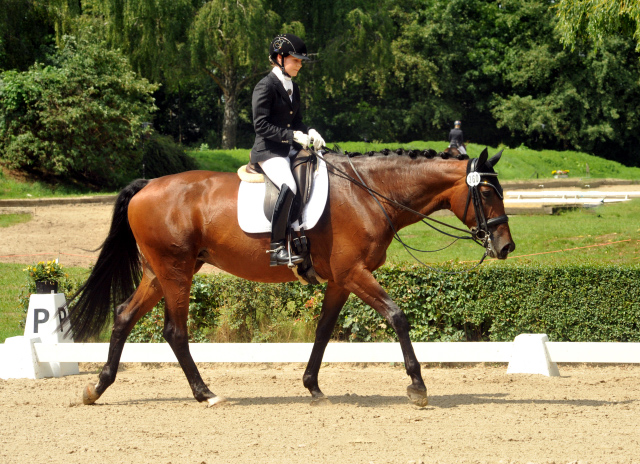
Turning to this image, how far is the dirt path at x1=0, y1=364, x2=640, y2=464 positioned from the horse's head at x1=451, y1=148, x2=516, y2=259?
139 cm

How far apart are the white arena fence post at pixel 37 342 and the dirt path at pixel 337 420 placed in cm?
17

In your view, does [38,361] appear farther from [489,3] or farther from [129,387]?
[489,3]

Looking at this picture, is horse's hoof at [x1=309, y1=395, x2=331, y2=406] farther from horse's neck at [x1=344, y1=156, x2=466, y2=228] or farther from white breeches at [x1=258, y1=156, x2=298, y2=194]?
white breeches at [x1=258, y1=156, x2=298, y2=194]

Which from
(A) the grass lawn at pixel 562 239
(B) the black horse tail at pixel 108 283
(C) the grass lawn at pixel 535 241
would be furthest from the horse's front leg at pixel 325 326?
(A) the grass lawn at pixel 562 239

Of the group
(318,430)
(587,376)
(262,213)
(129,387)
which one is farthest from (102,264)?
(587,376)

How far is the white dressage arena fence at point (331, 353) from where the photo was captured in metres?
6.78

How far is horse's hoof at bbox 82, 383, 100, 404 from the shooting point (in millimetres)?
6219

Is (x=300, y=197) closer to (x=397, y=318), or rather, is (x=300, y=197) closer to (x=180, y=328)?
(x=397, y=318)

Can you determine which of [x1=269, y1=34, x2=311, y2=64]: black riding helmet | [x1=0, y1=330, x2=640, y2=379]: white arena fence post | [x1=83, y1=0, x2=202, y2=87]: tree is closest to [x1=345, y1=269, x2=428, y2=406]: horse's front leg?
[x1=0, y1=330, x2=640, y2=379]: white arena fence post

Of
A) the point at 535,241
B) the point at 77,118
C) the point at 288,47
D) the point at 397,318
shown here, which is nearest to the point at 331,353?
the point at 397,318

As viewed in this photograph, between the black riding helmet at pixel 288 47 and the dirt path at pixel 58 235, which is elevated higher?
the black riding helmet at pixel 288 47

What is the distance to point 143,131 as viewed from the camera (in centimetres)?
2339

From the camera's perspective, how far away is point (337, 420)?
18.1 feet

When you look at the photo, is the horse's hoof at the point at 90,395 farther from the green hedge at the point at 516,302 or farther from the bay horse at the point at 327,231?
the green hedge at the point at 516,302
